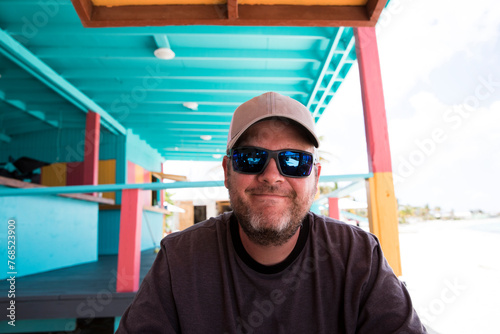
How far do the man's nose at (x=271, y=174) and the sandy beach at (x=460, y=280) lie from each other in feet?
6.74

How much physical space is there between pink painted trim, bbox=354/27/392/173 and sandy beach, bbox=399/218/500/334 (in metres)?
1.17

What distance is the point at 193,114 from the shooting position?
787 centimetres

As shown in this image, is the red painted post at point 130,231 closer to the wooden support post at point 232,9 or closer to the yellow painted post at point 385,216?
the wooden support post at point 232,9

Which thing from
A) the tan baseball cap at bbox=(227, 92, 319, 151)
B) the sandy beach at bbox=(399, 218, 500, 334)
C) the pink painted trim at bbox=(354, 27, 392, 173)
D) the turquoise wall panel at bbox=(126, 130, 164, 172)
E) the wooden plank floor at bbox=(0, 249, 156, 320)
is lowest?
the sandy beach at bbox=(399, 218, 500, 334)

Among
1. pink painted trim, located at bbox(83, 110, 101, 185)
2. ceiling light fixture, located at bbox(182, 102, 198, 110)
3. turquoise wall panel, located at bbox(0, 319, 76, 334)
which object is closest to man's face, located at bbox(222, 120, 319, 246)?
turquoise wall panel, located at bbox(0, 319, 76, 334)

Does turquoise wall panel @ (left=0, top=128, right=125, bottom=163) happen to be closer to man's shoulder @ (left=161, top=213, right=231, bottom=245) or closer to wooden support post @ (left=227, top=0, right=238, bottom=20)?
wooden support post @ (left=227, top=0, right=238, bottom=20)

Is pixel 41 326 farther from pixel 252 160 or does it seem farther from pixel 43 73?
pixel 43 73

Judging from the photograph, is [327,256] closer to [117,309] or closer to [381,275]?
[381,275]

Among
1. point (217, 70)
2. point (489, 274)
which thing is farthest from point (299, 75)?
point (489, 274)

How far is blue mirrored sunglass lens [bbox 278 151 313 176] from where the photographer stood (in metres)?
1.21

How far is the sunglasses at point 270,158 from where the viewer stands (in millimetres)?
1217

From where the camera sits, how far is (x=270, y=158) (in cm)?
122

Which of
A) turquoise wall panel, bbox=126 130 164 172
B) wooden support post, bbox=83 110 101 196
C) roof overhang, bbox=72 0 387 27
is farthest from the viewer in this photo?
turquoise wall panel, bbox=126 130 164 172

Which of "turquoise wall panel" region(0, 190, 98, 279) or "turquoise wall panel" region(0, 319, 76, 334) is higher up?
"turquoise wall panel" region(0, 190, 98, 279)
